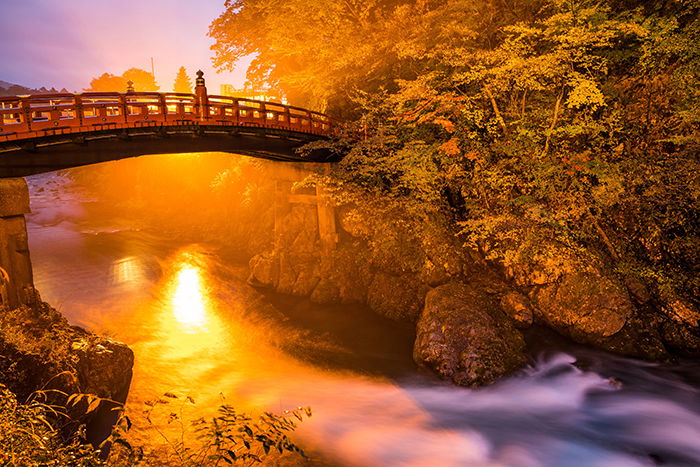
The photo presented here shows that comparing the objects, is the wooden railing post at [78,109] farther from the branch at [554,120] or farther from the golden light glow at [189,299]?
the branch at [554,120]

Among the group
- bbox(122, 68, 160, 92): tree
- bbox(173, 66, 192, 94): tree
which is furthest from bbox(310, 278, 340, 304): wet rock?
bbox(122, 68, 160, 92): tree

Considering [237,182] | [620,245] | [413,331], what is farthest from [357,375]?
[237,182]

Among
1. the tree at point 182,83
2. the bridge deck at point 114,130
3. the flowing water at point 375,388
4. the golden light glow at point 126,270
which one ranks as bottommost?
the flowing water at point 375,388

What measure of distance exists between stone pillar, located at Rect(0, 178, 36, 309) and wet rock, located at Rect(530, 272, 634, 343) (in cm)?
1509

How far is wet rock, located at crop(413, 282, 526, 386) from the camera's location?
1074 cm

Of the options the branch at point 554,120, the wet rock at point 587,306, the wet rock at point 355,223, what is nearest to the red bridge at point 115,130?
the wet rock at point 355,223

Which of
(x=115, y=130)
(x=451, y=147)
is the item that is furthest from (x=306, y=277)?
(x=115, y=130)

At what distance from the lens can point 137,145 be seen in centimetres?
1201

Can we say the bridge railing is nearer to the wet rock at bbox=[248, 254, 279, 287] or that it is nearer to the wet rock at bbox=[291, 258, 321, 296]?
the wet rock at bbox=[291, 258, 321, 296]

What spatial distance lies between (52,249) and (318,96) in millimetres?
21626

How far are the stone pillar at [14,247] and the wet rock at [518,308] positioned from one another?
1383cm

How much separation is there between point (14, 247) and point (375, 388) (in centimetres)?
1035

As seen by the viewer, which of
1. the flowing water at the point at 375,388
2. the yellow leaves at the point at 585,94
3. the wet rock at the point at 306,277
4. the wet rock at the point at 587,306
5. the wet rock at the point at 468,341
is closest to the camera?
the flowing water at the point at 375,388

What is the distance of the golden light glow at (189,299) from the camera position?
55.1 feet
